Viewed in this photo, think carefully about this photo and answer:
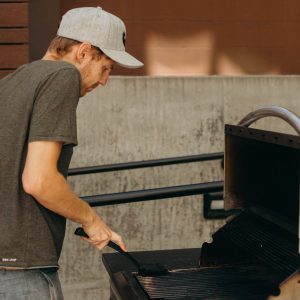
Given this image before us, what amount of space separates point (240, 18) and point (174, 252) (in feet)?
12.9

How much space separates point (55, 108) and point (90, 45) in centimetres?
38

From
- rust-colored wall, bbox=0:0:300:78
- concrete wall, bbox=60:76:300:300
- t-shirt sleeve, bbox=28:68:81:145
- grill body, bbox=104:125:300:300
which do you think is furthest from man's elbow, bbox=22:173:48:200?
rust-colored wall, bbox=0:0:300:78

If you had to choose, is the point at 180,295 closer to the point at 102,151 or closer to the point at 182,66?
the point at 102,151

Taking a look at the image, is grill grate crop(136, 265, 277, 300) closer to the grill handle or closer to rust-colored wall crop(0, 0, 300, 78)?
the grill handle

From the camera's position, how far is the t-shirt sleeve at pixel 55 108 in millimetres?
2490

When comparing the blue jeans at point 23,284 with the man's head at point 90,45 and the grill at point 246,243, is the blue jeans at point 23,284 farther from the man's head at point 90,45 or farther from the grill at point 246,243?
the man's head at point 90,45

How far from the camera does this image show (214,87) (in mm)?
6617

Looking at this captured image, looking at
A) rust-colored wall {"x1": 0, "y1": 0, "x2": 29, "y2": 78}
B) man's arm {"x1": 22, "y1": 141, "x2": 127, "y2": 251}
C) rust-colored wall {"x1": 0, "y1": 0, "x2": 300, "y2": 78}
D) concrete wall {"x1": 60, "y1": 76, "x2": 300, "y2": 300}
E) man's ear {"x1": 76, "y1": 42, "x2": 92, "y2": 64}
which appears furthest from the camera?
rust-colored wall {"x1": 0, "y1": 0, "x2": 300, "y2": 78}

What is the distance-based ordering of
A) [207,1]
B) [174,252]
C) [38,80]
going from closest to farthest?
[38,80] → [174,252] → [207,1]

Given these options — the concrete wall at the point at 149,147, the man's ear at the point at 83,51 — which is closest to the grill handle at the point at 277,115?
the man's ear at the point at 83,51

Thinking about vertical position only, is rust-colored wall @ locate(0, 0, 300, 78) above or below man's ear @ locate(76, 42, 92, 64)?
above

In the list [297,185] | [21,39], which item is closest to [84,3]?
[21,39]

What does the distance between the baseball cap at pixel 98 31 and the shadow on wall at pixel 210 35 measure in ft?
12.9

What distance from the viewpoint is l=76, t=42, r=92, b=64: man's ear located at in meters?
2.77
